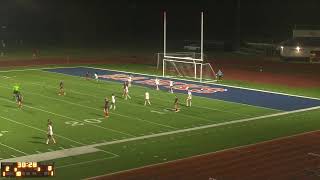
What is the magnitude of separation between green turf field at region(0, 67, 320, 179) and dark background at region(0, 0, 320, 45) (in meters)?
54.2

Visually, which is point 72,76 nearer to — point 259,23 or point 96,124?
point 96,124

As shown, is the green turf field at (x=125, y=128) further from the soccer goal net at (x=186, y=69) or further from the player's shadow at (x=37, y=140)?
the soccer goal net at (x=186, y=69)

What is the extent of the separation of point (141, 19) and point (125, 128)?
75.2 metres

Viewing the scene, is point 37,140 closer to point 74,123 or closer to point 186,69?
point 74,123

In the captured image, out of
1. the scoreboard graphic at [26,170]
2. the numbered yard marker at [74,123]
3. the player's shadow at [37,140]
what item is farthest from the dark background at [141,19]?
the scoreboard graphic at [26,170]

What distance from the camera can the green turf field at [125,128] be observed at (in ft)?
74.3

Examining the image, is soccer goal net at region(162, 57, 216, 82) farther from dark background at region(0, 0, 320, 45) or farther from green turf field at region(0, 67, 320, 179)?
dark background at region(0, 0, 320, 45)

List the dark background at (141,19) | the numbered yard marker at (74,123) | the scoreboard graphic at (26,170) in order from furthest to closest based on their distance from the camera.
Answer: the dark background at (141,19)
the numbered yard marker at (74,123)
the scoreboard graphic at (26,170)

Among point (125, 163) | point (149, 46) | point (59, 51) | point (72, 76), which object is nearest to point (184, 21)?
point (149, 46)

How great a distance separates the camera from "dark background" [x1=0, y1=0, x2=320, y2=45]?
91.7 m

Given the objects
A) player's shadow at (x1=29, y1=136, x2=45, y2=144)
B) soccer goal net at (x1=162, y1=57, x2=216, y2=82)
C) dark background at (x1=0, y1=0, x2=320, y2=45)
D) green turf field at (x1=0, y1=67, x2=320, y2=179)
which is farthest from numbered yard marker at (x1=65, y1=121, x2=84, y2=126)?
dark background at (x1=0, y1=0, x2=320, y2=45)

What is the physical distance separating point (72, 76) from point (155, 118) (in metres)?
19.1

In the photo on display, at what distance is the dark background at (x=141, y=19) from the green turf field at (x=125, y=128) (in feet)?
178

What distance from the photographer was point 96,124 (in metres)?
28.5
